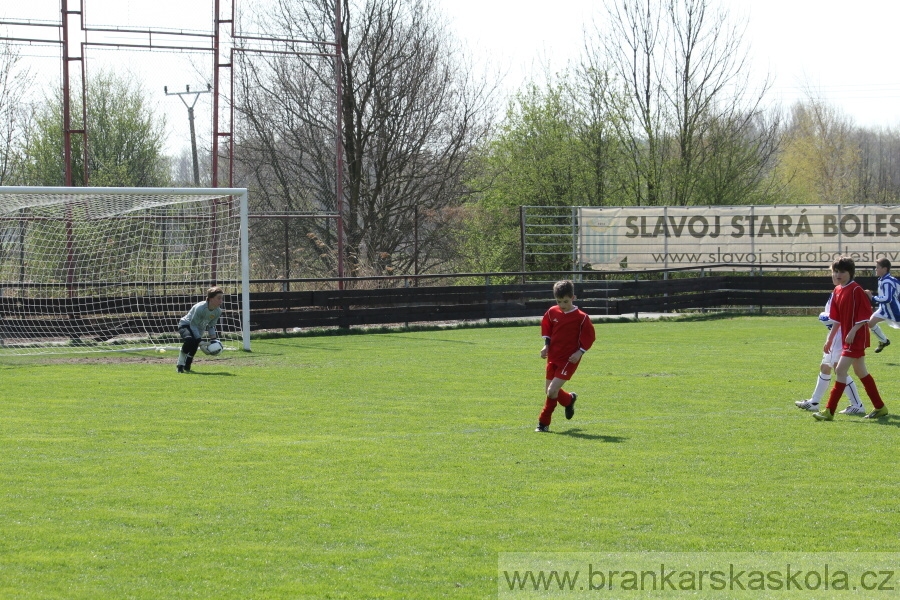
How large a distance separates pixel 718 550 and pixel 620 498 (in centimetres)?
132

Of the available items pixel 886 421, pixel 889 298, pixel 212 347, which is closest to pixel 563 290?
pixel 886 421

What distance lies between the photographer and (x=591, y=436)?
9.91m

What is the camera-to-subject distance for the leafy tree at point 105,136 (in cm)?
3778

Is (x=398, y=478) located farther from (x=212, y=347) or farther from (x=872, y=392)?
(x=212, y=347)

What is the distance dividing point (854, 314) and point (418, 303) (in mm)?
15250

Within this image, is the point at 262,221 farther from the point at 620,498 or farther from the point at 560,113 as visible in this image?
the point at 620,498

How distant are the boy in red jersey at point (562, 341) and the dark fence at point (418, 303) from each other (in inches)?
515

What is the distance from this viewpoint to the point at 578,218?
3403 cm

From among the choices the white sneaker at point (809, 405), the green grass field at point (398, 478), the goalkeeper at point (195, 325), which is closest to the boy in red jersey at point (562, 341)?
the green grass field at point (398, 478)

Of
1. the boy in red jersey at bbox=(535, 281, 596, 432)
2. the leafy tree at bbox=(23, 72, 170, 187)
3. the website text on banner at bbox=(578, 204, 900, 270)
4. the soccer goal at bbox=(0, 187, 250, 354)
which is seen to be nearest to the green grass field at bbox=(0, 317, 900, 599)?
the boy in red jersey at bbox=(535, 281, 596, 432)

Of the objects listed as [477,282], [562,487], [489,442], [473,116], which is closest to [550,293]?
[477,282]

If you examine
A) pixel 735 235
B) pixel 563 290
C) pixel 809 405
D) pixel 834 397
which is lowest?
pixel 809 405

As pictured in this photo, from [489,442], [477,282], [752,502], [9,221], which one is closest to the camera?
[752,502]

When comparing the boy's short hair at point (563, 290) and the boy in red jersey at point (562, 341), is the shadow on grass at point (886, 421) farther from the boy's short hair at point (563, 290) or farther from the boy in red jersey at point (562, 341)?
the boy's short hair at point (563, 290)
